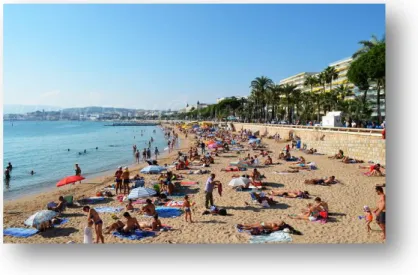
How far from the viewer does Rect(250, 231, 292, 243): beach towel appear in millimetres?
7773

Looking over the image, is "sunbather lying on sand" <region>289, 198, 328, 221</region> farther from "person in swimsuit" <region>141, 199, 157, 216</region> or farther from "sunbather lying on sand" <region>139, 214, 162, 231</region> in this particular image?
"person in swimsuit" <region>141, 199, 157, 216</region>

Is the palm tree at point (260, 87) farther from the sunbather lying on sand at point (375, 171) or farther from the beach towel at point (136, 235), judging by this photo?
the beach towel at point (136, 235)

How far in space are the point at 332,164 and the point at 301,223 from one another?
10.3 meters

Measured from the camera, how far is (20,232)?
29.7 ft

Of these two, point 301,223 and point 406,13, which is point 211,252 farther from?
point 406,13

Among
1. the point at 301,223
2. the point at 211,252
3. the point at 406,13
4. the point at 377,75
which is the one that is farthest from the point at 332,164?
the point at 211,252

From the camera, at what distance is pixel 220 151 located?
2812cm

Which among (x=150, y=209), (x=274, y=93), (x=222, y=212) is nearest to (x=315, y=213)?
(x=222, y=212)

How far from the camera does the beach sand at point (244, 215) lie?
26.9 feet

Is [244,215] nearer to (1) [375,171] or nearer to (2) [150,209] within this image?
(2) [150,209]

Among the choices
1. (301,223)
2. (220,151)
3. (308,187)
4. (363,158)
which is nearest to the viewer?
(301,223)

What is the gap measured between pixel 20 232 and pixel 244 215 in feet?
19.9

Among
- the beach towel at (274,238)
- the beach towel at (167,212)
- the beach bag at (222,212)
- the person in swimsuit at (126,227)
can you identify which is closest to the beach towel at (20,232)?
the person in swimsuit at (126,227)

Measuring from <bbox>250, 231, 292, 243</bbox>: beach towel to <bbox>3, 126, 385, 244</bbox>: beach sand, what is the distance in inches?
8.2
